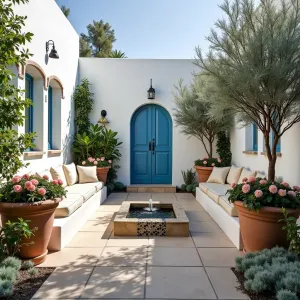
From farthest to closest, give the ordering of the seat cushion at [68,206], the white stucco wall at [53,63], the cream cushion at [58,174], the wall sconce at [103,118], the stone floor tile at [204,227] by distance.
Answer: the wall sconce at [103,118]
the cream cushion at [58,174]
the white stucco wall at [53,63]
the stone floor tile at [204,227]
the seat cushion at [68,206]

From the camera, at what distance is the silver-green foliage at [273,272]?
6.98 feet

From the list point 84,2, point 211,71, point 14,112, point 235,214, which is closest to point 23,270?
point 14,112

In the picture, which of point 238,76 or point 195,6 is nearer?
point 238,76

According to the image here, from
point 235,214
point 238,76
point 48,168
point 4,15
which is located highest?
point 4,15

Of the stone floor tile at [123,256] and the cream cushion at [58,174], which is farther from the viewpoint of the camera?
the cream cushion at [58,174]

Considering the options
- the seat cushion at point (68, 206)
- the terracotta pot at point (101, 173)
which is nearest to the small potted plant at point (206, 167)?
the terracotta pot at point (101, 173)

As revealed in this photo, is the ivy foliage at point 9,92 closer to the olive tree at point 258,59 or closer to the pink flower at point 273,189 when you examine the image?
the olive tree at point 258,59

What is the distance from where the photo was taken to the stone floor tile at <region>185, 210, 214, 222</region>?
4801mm

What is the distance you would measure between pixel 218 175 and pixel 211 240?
253 centimetres

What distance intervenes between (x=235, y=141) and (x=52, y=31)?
4.97 meters

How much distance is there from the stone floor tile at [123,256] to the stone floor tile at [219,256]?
2.32ft

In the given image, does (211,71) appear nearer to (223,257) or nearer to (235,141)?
(223,257)

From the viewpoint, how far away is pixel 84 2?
8.15 metres

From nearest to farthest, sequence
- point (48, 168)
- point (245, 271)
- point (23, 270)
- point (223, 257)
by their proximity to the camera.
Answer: point (245, 271)
point (23, 270)
point (223, 257)
point (48, 168)
